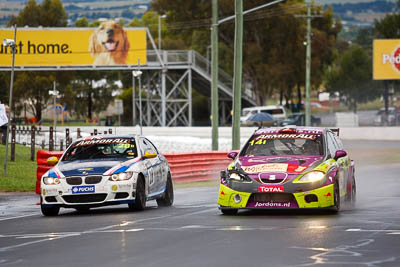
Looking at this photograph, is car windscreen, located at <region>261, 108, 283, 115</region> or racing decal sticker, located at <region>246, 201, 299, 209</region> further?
car windscreen, located at <region>261, 108, 283, 115</region>

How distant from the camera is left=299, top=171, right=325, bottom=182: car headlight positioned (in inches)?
587

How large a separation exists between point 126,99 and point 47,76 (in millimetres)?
9958

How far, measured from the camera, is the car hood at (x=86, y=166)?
54.1ft

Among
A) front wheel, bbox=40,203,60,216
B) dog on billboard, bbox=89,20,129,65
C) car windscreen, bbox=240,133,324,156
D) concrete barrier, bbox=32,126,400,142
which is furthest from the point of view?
dog on billboard, bbox=89,20,129,65

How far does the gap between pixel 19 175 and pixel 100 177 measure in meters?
12.9

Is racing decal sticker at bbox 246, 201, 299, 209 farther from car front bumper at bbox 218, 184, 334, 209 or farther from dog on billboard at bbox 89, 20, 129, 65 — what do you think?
dog on billboard at bbox 89, 20, 129, 65

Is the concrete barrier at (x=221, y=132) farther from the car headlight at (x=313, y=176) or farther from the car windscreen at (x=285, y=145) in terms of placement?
the car headlight at (x=313, y=176)

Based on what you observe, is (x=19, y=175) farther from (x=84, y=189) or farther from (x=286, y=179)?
(x=286, y=179)

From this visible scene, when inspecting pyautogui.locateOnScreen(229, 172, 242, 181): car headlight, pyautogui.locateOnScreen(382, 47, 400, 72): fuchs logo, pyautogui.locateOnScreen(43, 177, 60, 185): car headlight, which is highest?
pyautogui.locateOnScreen(382, 47, 400, 72): fuchs logo

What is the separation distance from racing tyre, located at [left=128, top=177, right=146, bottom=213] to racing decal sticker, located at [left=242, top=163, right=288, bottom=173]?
244 centimetres

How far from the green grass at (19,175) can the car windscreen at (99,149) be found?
24.8ft

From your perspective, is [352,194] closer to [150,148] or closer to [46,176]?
[150,148]

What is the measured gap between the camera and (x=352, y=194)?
1767 cm

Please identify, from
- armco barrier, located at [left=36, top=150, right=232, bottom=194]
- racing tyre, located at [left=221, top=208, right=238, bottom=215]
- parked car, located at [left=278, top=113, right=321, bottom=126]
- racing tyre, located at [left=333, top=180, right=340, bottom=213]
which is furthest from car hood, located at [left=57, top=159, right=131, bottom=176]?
parked car, located at [left=278, top=113, right=321, bottom=126]
